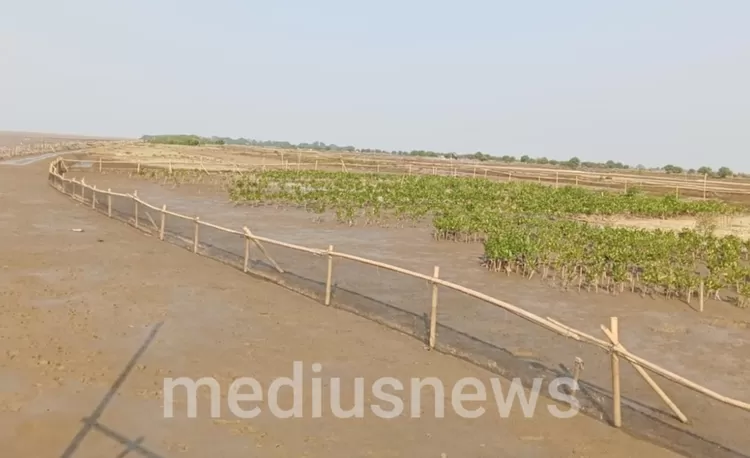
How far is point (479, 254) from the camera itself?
16781 millimetres

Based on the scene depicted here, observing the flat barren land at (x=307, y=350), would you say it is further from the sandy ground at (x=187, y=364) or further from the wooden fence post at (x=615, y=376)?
the wooden fence post at (x=615, y=376)

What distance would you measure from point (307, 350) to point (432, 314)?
1.76 metres

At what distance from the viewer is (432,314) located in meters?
8.82

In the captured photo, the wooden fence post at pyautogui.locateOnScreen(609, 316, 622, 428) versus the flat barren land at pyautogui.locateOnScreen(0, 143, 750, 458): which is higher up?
the wooden fence post at pyautogui.locateOnScreen(609, 316, 622, 428)

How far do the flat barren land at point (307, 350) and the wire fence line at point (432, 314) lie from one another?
0.06 m

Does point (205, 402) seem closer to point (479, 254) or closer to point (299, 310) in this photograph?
point (299, 310)

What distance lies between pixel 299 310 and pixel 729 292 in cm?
888

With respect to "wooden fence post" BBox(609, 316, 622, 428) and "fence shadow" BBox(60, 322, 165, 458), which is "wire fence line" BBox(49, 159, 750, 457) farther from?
"fence shadow" BBox(60, 322, 165, 458)

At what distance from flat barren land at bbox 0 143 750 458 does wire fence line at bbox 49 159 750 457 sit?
55 millimetres

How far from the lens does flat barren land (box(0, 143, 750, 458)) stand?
6.14 meters

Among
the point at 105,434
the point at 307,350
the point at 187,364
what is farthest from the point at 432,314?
the point at 105,434

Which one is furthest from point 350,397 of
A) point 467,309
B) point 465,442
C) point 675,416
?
point 467,309

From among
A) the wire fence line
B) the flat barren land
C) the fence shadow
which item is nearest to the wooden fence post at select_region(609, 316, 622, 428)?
the wire fence line

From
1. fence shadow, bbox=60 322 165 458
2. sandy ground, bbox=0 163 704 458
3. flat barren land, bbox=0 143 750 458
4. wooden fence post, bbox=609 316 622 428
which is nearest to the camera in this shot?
fence shadow, bbox=60 322 165 458
